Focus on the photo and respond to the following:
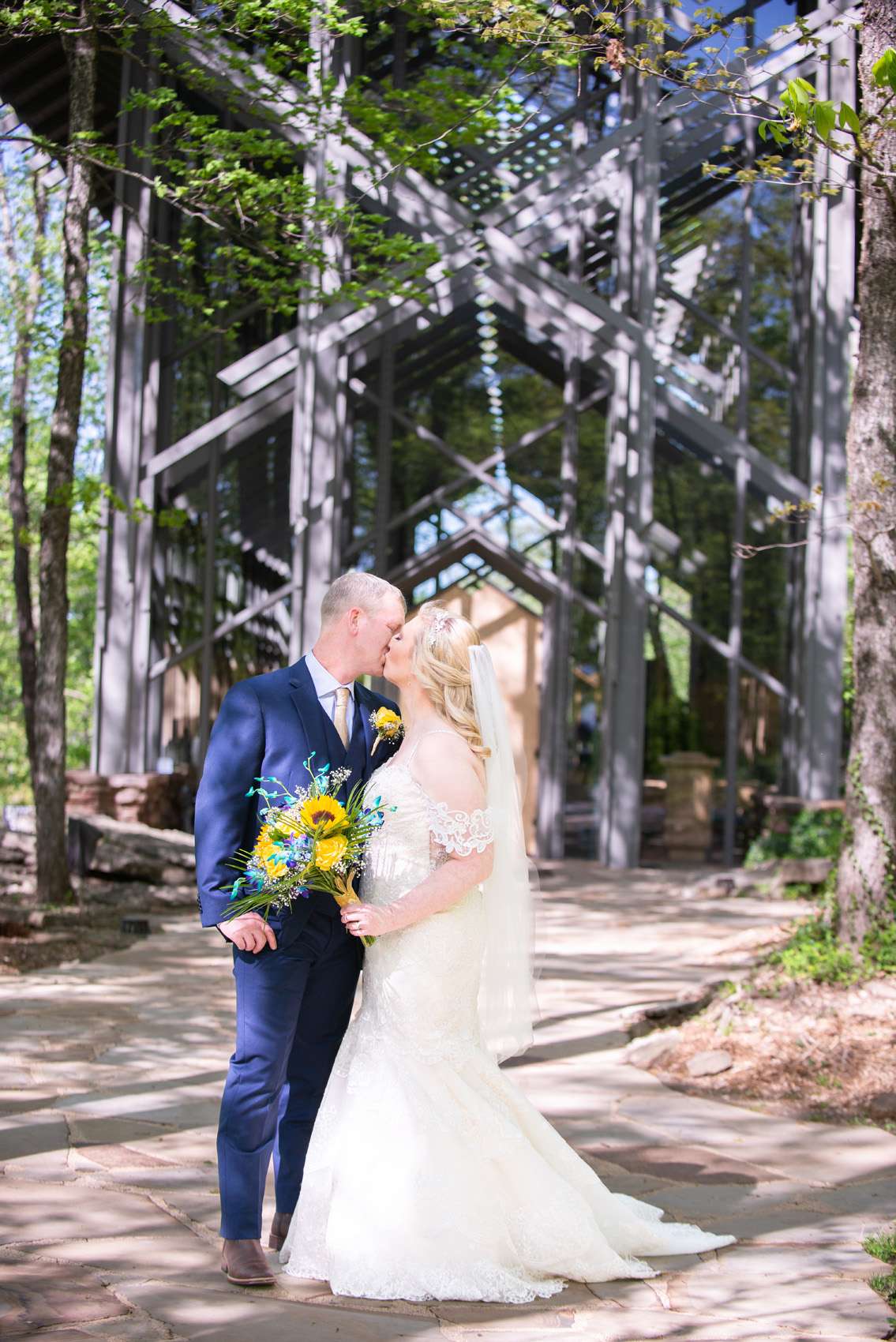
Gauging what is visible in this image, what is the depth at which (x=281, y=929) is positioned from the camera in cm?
376

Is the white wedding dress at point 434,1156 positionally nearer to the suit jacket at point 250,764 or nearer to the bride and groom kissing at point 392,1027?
the bride and groom kissing at point 392,1027

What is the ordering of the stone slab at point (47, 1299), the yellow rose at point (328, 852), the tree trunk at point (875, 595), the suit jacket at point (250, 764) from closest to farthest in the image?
the stone slab at point (47, 1299)
the yellow rose at point (328, 852)
the suit jacket at point (250, 764)
the tree trunk at point (875, 595)

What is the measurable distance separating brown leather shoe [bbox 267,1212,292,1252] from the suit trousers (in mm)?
21

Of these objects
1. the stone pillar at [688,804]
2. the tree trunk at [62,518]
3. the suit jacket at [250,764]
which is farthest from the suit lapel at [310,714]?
the stone pillar at [688,804]

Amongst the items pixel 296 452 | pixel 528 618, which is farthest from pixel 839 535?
pixel 296 452

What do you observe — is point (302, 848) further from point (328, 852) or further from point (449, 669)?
point (449, 669)

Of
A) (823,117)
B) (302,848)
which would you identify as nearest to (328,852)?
(302,848)

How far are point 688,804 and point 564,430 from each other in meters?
4.47

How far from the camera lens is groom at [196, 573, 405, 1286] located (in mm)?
3664

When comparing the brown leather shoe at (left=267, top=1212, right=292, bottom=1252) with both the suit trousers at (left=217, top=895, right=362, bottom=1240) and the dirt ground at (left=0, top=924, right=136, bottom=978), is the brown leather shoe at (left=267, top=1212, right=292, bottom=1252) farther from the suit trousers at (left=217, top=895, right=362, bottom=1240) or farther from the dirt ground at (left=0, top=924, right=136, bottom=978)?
the dirt ground at (left=0, top=924, right=136, bottom=978)

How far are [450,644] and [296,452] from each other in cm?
972

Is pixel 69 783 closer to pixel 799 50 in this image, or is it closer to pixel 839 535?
pixel 839 535

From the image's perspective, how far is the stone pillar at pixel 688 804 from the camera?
1576 centimetres

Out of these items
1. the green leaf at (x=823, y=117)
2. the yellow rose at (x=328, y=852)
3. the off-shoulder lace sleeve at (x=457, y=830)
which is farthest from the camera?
the green leaf at (x=823, y=117)
